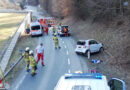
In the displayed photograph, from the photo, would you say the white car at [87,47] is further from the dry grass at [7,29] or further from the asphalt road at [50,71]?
the dry grass at [7,29]

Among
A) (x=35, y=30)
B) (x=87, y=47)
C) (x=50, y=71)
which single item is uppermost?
(x=35, y=30)

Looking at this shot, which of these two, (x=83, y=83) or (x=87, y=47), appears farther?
(x=87, y=47)

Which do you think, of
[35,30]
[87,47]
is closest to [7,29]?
[35,30]

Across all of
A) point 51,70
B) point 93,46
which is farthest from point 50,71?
point 93,46

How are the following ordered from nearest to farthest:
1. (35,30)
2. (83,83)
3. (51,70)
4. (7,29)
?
(83,83) → (51,70) → (35,30) → (7,29)

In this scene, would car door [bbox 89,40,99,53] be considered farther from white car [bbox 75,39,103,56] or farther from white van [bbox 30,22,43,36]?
white van [bbox 30,22,43,36]

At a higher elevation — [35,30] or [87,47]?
[35,30]

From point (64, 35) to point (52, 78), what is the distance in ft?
62.1

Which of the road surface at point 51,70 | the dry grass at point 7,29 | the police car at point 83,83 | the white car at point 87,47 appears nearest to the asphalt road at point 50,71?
the road surface at point 51,70

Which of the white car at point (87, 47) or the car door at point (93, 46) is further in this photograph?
the car door at point (93, 46)

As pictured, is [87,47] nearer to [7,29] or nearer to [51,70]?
[51,70]

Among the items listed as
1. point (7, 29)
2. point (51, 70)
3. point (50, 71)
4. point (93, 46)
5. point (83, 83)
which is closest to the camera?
point (83, 83)

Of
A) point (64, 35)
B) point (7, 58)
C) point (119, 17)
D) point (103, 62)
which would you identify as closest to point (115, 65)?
point (103, 62)

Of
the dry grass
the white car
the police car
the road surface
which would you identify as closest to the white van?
the dry grass
